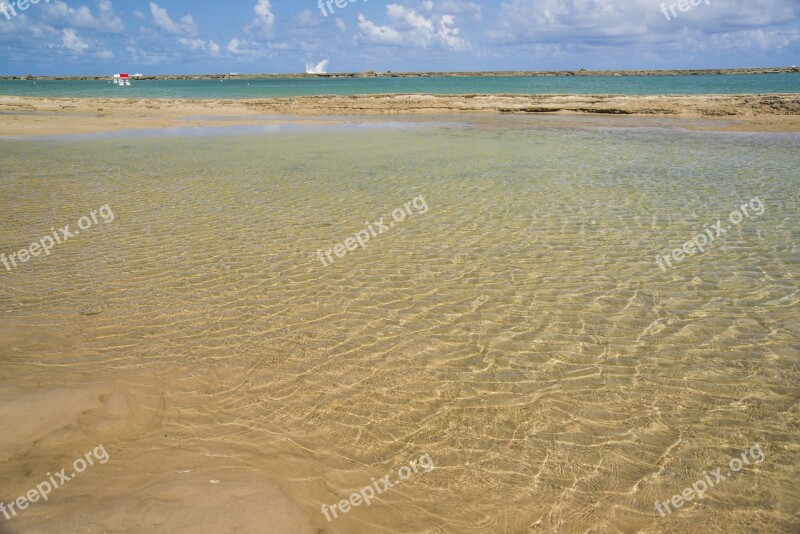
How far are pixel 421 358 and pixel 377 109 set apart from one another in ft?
118

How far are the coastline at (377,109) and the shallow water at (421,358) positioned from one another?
21.9 meters

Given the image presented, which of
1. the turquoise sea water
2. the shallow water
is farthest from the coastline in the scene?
the shallow water

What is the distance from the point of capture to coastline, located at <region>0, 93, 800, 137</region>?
28.6 meters

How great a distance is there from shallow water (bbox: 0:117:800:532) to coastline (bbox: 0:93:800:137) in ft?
71.7

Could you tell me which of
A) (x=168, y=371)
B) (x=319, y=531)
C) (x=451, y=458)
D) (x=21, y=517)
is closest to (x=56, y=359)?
(x=168, y=371)

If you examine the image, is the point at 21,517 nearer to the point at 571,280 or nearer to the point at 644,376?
the point at 644,376

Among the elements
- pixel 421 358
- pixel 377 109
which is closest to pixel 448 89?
pixel 377 109

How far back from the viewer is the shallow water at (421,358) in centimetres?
348

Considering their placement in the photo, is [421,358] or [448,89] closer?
[421,358]

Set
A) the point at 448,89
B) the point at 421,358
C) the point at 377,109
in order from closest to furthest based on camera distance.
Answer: the point at 421,358 → the point at 377,109 → the point at 448,89

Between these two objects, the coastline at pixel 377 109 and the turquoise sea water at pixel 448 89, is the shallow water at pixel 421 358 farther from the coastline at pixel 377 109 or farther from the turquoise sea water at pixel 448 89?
the turquoise sea water at pixel 448 89

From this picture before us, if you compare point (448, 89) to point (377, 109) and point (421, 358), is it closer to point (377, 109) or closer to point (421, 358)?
point (377, 109)

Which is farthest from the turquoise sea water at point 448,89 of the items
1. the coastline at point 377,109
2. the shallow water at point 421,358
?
the shallow water at point 421,358

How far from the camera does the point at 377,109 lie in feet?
127
